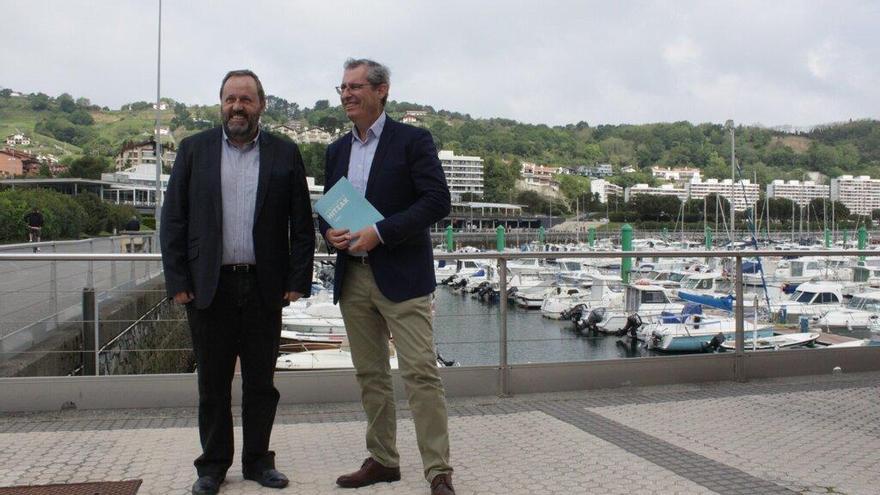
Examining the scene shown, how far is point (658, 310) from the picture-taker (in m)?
6.42

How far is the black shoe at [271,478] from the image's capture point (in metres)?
3.77

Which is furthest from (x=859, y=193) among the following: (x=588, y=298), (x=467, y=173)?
(x=588, y=298)

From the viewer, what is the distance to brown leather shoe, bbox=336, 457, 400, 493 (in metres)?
3.78

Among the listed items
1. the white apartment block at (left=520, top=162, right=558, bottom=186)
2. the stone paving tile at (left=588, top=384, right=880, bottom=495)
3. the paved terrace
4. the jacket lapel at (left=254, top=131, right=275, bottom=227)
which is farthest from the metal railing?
the white apartment block at (left=520, top=162, right=558, bottom=186)

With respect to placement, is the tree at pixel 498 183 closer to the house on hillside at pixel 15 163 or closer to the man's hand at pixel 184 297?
the house on hillside at pixel 15 163

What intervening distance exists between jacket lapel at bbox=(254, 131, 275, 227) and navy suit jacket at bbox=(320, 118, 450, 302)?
16.4 inches

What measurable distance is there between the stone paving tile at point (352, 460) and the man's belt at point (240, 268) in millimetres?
952

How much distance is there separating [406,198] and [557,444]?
5.39 feet

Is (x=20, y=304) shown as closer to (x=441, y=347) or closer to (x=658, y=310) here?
(x=441, y=347)

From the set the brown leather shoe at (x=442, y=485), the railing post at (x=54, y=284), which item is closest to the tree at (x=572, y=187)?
the railing post at (x=54, y=284)

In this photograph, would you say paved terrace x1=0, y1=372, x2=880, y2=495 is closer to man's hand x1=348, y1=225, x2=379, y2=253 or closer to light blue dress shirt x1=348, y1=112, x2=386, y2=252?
man's hand x1=348, y1=225, x2=379, y2=253

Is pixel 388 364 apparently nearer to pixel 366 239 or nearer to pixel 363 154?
pixel 366 239

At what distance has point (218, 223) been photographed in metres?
3.73

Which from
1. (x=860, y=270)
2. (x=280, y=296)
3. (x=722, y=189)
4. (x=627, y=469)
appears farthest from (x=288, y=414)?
(x=722, y=189)
